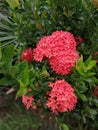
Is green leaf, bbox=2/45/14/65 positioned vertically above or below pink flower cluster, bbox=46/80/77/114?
above

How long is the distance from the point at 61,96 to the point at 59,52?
31 cm

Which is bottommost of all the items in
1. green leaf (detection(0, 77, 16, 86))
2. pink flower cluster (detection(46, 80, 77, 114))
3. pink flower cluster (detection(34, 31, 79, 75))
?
pink flower cluster (detection(46, 80, 77, 114))

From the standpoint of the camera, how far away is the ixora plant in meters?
2.56

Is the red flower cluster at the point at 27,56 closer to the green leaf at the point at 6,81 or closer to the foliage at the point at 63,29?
the foliage at the point at 63,29

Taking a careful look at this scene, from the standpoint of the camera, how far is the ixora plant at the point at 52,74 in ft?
8.39

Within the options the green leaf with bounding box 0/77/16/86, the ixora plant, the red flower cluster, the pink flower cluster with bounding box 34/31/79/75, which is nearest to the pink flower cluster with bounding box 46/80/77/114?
the ixora plant

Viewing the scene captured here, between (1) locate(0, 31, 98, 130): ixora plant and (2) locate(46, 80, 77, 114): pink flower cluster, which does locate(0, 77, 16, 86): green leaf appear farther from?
(2) locate(46, 80, 77, 114): pink flower cluster

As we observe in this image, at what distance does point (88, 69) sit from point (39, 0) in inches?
30.9

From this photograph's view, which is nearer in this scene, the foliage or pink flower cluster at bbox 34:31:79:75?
pink flower cluster at bbox 34:31:79:75

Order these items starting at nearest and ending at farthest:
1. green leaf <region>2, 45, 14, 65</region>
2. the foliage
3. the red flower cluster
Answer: green leaf <region>2, 45, 14, 65</region> → the foliage → the red flower cluster

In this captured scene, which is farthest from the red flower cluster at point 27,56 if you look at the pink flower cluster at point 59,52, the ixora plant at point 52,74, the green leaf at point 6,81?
the green leaf at point 6,81

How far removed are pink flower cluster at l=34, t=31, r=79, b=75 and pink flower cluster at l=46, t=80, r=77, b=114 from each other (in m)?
0.10

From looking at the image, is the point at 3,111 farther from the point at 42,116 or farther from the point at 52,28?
the point at 52,28

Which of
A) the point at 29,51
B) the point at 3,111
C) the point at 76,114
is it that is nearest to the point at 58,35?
the point at 29,51
